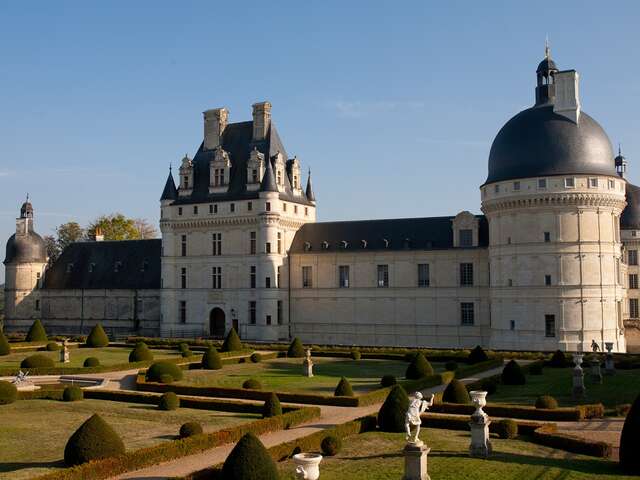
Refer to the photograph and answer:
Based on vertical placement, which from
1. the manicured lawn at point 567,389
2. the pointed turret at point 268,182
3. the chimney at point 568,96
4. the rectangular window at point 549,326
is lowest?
the manicured lawn at point 567,389

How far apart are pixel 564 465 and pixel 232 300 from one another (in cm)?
4138

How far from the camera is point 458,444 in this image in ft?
65.1

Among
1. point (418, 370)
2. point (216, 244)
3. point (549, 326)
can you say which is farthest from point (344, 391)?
point (216, 244)

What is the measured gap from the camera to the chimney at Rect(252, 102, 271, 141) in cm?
5797

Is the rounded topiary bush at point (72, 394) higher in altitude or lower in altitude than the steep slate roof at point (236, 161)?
lower

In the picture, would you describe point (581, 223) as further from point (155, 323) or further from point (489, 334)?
point (155, 323)

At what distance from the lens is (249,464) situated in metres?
13.7

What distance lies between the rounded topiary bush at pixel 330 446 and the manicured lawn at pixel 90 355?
79.6 ft

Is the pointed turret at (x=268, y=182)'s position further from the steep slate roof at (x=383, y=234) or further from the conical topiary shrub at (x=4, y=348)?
the conical topiary shrub at (x=4, y=348)

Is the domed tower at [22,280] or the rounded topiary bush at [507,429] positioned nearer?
the rounded topiary bush at [507,429]

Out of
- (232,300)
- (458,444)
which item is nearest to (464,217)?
(232,300)

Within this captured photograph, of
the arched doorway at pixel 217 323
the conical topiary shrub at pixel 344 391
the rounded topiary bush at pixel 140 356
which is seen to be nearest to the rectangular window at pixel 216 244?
the arched doorway at pixel 217 323

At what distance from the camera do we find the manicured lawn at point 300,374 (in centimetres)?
3088

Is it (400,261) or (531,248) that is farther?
(400,261)
